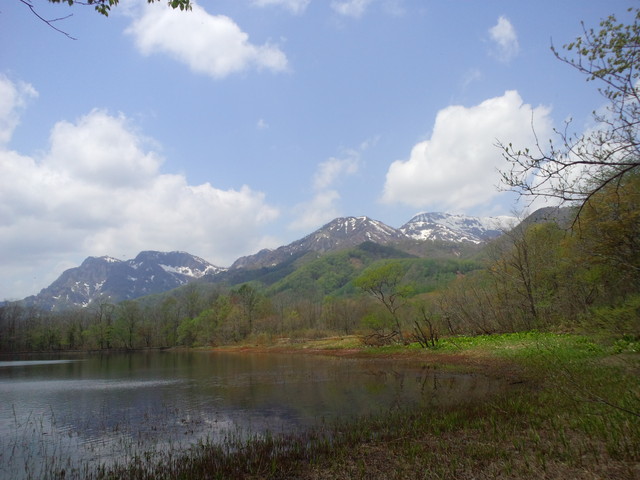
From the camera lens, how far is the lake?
12227 mm

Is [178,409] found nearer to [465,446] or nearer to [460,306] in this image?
[465,446]

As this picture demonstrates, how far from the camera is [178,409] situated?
60.4 ft

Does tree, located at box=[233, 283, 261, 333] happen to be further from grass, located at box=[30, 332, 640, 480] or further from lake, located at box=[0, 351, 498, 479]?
grass, located at box=[30, 332, 640, 480]

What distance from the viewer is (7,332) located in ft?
380

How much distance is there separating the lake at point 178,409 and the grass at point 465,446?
5.86 ft

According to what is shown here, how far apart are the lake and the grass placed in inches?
70.4

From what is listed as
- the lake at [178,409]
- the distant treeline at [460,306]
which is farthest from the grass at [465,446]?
the distant treeline at [460,306]

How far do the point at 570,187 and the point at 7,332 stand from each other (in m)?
154

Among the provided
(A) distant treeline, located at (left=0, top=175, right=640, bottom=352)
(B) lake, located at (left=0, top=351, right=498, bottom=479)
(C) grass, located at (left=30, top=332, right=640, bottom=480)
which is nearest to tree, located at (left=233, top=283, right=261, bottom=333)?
(A) distant treeline, located at (left=0, top=175, right=640, bottom=352)

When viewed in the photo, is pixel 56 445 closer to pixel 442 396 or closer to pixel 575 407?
pixel 442 396

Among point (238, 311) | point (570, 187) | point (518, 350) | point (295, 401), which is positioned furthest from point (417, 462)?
point (238, 311)

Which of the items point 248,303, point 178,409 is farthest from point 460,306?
point 248,303

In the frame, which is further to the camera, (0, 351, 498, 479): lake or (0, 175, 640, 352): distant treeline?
(0, 351, 498, 479): lake

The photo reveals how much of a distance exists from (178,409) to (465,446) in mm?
14677
